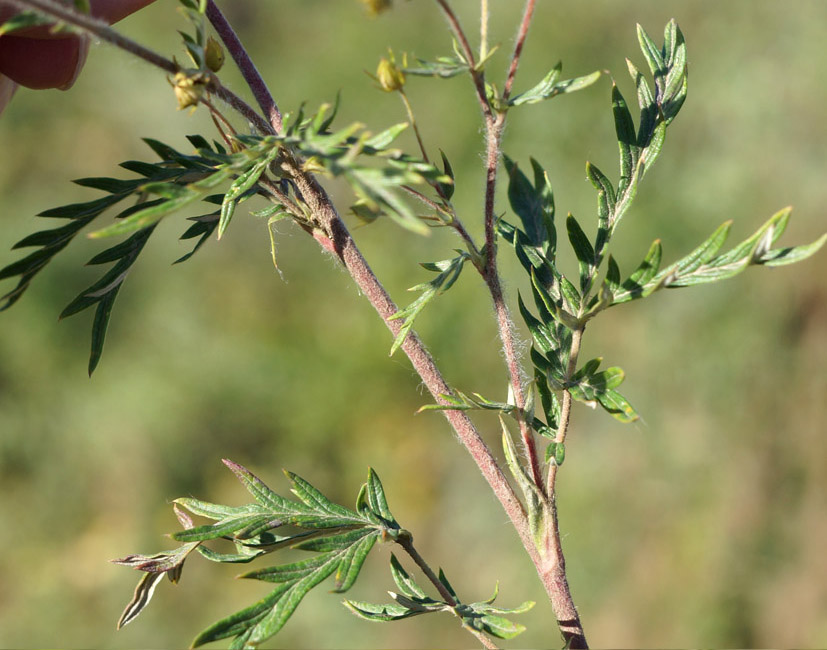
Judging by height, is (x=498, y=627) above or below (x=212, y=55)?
below

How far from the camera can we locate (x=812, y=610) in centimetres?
315

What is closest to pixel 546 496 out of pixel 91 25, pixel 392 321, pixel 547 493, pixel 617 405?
pixel 547 493

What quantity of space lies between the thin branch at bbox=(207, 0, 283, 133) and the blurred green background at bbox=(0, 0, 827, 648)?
259 cm

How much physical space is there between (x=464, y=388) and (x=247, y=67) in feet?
10.6

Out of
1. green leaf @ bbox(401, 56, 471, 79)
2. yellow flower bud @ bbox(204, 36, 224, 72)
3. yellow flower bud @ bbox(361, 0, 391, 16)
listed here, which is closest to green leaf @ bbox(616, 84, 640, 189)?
green leaf @ bbox(401, 56, 471, 79)

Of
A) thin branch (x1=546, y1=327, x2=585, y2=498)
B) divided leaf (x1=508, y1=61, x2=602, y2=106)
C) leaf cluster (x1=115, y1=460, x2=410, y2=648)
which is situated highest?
divided leaf (x1=508, y1=61, x2=602, y2=106)

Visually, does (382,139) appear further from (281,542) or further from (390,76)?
(281,542)

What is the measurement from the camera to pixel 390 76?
0.80 metres

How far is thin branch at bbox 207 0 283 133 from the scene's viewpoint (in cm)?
87

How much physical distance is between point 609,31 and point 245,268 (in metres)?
2.62

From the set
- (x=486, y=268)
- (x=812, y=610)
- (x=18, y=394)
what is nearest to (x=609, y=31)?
(x=812, y=610)

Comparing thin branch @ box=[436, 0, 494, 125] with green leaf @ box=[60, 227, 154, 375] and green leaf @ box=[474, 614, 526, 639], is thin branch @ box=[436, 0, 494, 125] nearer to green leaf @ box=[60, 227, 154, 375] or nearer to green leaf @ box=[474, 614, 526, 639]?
green leaf @ box=[60, 227, 154, 375]

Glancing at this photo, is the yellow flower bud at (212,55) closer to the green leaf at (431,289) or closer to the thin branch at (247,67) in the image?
the thin branch at (247,67)

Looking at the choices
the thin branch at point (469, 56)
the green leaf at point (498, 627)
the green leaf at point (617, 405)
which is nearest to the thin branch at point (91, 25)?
the thin branch at point (469, 56)
